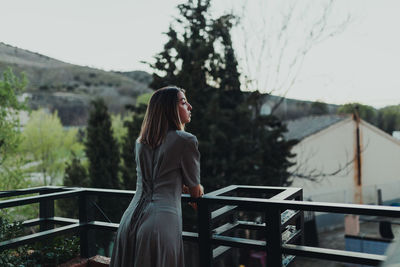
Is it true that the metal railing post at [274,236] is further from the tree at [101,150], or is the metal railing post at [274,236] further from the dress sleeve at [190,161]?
the tree at [101,150]

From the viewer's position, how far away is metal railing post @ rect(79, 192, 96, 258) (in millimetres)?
2350

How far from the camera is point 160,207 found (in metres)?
1.54

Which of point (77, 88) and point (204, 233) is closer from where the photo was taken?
point (204, 233)

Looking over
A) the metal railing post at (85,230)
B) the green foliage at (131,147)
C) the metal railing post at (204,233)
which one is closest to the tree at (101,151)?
the green foliage at (131,147)

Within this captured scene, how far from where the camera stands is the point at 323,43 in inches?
440

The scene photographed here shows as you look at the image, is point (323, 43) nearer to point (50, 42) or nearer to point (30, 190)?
point (30, 190)

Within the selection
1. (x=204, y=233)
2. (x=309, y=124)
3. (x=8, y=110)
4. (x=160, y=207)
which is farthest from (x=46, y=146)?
(x=160, y=207)

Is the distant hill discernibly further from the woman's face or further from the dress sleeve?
the dress sleeve

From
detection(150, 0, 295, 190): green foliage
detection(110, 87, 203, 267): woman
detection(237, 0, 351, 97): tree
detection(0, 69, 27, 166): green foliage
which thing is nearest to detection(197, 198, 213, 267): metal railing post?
detection(110, 87, 203, 267): woman

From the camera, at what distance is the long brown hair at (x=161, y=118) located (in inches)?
63.0

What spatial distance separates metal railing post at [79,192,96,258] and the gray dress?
796mm

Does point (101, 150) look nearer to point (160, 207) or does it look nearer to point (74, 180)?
point (74, 180)

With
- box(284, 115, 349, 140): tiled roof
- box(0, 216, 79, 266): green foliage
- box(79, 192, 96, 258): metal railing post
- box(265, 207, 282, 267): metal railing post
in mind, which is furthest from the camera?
box(284, 115, 349, 140): tiled roof

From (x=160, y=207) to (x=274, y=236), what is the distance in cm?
52
